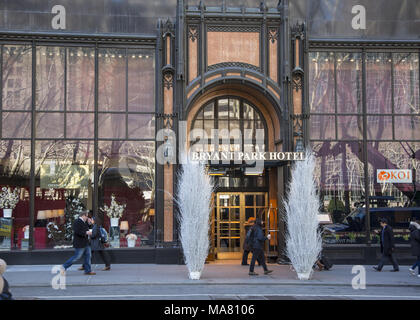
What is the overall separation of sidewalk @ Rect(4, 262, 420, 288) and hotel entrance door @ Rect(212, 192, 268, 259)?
6.03 ft

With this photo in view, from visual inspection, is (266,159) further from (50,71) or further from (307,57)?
(50,71)

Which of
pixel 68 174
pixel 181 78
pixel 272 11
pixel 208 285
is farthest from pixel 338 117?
pixel 68 174

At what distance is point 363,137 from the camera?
59.4 ft

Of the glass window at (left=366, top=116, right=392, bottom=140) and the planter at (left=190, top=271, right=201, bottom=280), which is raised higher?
the glass window at (left=366, top=116, right=392, bottom=140)

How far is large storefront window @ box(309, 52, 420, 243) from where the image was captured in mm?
17844

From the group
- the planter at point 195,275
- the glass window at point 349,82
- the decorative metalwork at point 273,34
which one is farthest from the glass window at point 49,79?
the glass window at point 349,82

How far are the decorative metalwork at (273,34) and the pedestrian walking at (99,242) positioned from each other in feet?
28.3

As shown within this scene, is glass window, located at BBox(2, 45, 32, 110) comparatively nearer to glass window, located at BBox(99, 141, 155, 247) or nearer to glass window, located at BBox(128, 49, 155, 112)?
glass window, located at BBox(99, 141, 155, 247)

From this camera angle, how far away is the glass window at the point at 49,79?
17.4 metres

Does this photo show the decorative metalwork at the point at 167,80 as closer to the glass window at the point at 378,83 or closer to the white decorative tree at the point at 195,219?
the white decorative tree at the point at 195,219

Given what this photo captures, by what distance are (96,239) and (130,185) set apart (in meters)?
2.52

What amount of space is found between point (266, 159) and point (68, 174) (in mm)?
6670

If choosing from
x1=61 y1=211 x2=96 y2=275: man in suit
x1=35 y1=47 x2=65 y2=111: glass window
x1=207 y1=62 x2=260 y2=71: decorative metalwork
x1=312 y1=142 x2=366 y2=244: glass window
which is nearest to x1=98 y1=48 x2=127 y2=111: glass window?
x1=35 y1=47 x2=65 y2=111: glass window

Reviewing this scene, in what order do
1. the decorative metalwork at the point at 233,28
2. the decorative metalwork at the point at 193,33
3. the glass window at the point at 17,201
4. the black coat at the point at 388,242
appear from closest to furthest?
the black coat at the point at 388,242 < the glass window at the point at 17,201 < the decorative metalwork at the point at 193,33 < the decorative metalwork at the point at 233,28
